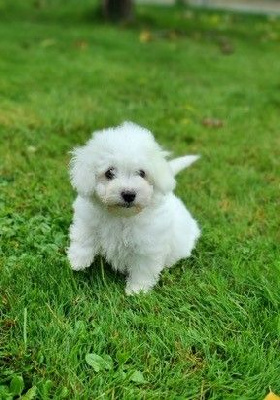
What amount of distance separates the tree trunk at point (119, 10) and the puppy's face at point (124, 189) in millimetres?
7337

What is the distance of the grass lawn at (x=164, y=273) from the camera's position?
104 inches

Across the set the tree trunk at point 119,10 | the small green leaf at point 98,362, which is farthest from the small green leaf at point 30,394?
the tree trunk at point 119,10

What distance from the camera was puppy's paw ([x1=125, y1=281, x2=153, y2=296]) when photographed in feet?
10.2

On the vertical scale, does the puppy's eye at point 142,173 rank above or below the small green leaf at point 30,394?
above

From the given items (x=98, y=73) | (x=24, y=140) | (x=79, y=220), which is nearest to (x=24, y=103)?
(x=24, y=140)

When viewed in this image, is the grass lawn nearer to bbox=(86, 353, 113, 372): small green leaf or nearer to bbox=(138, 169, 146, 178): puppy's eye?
bbox=(86, 353, 113, 372): small green leaf

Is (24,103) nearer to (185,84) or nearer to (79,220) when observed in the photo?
(185,84)

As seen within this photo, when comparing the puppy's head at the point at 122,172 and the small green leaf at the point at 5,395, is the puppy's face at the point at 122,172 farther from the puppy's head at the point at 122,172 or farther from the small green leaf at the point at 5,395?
the small green leaf at the point at 5,395

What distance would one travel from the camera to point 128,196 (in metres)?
2.85

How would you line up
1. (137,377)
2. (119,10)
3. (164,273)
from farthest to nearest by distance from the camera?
1. (119,10)
2. (164,273)
3. (137,377)

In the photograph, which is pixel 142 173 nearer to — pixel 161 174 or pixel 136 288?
pixel 161 174

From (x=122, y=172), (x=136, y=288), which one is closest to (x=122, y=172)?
(x=122, y=172)

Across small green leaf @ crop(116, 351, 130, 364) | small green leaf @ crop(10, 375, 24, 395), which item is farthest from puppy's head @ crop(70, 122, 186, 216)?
small green leaf @ crop(10, 375, 24, 395)

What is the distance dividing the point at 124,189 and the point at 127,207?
112 millimetres
